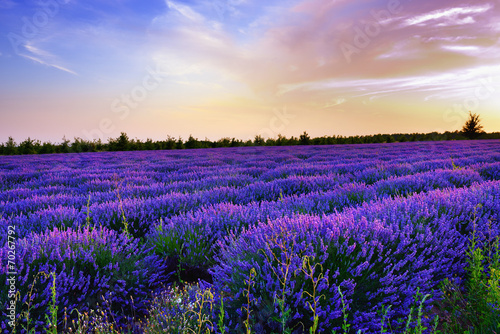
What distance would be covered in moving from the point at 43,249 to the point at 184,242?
1.22 metres

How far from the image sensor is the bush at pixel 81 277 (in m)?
2.20

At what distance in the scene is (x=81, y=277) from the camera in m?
2.39

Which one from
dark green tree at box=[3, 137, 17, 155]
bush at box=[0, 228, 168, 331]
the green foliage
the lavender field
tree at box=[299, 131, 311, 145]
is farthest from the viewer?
tree at box=[299, 131, 311, 145]

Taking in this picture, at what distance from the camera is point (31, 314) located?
6.93 feet

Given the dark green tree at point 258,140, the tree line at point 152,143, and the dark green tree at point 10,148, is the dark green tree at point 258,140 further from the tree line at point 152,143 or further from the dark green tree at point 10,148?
the dark green tree at point 10,148

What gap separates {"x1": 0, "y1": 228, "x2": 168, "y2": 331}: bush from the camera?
7.22 feet

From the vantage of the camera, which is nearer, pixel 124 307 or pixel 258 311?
Result: pixel 258 311

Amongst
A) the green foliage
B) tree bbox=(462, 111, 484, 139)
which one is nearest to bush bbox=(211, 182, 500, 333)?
the green foliage

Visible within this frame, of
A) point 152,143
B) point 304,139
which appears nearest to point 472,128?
point 304,139

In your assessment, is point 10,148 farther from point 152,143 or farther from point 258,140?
point 258,140

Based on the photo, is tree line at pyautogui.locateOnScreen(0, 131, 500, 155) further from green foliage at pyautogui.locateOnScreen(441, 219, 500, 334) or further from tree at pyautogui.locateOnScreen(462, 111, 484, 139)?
green foliage at pyautogui.locateOnScreen(441, 219, 500, 334)

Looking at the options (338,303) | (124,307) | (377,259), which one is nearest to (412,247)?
(377,259)

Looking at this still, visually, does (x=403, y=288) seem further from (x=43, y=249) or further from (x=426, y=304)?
(x=43, y=249)

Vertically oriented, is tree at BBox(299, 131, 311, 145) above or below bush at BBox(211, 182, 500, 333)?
above
